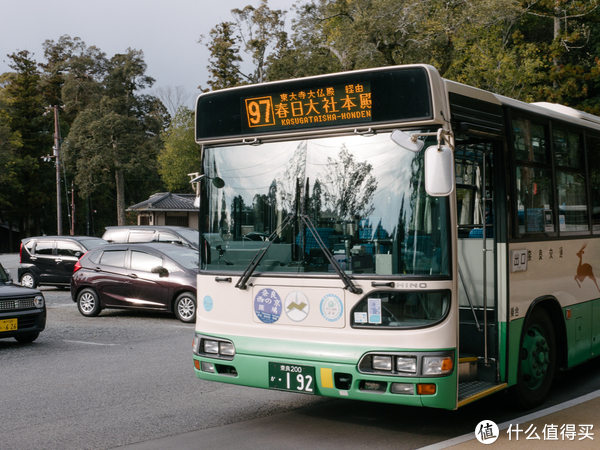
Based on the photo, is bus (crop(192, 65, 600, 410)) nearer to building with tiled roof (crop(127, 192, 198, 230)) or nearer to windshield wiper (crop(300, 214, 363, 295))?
windshield wiper (crop(300, 214, 363, 295))

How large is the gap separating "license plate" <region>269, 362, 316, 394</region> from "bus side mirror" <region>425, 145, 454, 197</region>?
171 cm

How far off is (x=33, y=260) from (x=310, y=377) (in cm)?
1788


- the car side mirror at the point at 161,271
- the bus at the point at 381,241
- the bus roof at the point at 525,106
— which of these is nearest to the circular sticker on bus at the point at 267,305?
the bus at the point at 381,241

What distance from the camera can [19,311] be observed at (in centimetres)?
1054

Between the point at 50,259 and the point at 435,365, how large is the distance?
18093mm

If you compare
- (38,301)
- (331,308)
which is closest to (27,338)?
(38,301)

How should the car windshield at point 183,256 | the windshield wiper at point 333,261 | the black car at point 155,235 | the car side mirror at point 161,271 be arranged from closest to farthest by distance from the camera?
1. the windshield wiper at point 333,261
2. the car side mirror at point 161,271
3. the car windshield at point 183,256
4. the black car at point 155,235

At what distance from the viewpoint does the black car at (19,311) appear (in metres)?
10.4

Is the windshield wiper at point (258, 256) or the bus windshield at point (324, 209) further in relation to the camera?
the windshield wiper at point (258, 256)

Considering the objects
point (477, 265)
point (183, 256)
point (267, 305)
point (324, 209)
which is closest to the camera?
point (324, 209)

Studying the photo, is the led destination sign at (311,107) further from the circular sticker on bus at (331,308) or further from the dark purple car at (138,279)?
the dark purple car at (138,279)

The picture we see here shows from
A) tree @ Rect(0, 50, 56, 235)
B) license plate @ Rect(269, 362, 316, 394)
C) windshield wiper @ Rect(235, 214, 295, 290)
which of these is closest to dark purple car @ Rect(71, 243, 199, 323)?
windshield wiper @ Rect(235, 214, 295, 290)

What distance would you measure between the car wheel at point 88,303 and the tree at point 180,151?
47.0 m

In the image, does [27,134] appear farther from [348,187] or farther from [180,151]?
[348,187]
